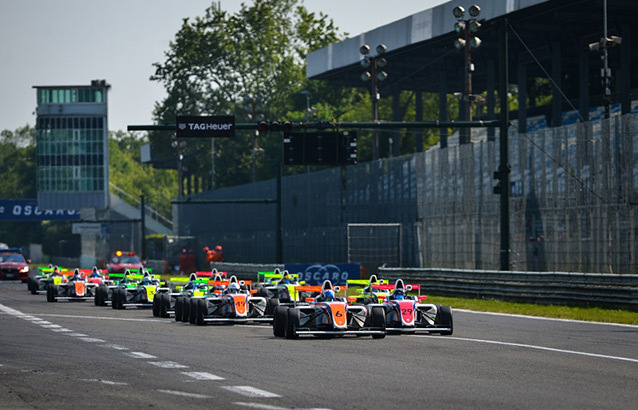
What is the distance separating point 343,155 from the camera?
146 feet

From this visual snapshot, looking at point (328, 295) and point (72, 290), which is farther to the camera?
point (72, 290)

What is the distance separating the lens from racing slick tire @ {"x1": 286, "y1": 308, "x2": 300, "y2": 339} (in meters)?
20.6

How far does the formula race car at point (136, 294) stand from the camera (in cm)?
3322

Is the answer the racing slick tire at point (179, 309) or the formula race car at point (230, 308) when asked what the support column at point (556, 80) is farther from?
the formula race car at point (230, 308)

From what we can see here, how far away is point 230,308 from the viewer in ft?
83.3

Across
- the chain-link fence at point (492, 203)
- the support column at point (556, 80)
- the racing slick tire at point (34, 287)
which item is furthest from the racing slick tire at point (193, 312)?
the support column at point (556, 80)

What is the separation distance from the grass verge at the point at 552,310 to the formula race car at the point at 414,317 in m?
5.16

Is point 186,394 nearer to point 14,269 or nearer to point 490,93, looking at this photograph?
point 490,93

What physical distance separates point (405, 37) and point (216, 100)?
5101 cm

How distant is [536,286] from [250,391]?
2148cm

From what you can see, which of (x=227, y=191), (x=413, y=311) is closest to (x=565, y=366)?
(x=413, y=311)

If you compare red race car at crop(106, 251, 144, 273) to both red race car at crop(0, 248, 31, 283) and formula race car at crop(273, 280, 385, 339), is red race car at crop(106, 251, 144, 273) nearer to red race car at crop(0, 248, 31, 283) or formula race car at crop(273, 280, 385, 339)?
red race car at crop(0, 248, 31, 283)

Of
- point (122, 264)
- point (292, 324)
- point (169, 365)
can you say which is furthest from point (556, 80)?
point (169, 365)

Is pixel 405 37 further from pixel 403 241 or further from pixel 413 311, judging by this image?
pixel 413 311
